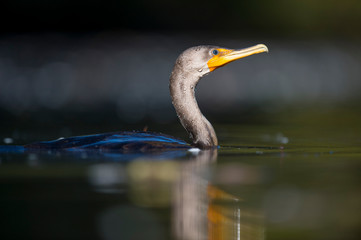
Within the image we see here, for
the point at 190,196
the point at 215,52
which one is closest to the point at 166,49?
the point at 215,52

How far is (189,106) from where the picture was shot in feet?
30.8

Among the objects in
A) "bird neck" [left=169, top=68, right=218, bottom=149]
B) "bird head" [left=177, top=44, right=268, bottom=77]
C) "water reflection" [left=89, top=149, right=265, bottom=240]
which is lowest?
"water reflection" [left=89, top=149, right=265, bottom=240]

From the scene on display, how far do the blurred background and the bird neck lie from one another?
9.64m

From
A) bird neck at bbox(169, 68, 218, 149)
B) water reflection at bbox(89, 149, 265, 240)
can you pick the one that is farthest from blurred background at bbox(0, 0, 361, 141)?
water reflection at bbox(89, 149, 265, 240)

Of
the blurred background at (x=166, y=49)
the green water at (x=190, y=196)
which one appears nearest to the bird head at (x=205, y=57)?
the green water at (x=190, y=196)

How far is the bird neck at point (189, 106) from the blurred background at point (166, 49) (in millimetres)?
9644

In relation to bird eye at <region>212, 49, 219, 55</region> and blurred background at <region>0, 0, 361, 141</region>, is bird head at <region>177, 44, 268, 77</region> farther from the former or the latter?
blurred background at <region>0, 0, 361, 141</region>

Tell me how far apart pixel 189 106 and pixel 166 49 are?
65.7ft

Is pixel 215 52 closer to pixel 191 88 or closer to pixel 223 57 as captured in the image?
pixel 223 57

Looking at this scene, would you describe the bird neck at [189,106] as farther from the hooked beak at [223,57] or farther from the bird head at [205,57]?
the hooked beak at [223,57]

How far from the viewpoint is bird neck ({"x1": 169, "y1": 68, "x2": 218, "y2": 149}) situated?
30.7 feet

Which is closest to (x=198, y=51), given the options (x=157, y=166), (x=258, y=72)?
(x=157, y=166)

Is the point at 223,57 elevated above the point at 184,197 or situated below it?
above

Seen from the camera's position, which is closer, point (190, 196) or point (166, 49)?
point (190, 196)
